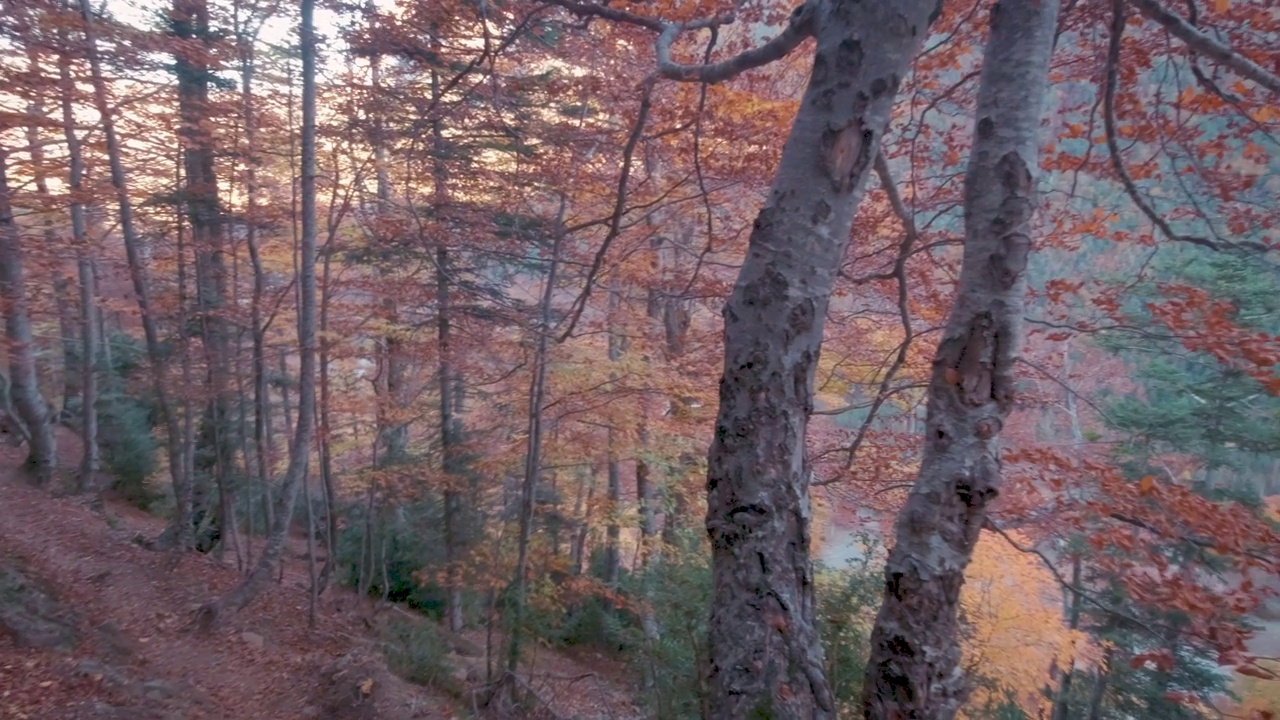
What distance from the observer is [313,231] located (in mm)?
8344

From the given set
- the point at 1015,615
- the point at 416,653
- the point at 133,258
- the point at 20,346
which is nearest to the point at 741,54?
the point at 1015,615

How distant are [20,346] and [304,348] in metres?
3.61

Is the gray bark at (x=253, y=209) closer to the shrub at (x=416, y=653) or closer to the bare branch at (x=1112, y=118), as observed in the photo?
the shrub at (x=416, y=653)

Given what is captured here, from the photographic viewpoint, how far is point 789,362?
91.0 inches

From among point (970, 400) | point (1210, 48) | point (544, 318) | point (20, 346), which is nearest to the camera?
point (970, 400)

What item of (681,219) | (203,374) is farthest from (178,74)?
(681,219)

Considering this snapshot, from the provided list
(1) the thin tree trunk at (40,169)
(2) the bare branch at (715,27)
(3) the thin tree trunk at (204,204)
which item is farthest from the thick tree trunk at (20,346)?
(2) the bare branch at (715,27)

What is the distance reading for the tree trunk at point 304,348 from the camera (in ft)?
26.5

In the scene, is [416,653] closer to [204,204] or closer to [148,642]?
[148,642]

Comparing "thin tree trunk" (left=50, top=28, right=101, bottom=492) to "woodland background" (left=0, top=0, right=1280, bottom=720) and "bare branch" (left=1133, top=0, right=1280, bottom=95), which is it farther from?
"bare branch" (left=1133, top=0, right=1280, bottom=95)

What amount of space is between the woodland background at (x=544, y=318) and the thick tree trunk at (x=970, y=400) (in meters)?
2.78

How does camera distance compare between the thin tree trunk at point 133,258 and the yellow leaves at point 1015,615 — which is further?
the yellow leaves at point 1015,615

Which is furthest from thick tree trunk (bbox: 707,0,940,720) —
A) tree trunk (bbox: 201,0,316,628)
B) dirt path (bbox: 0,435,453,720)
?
tree trunk (bbox: 201,0,316,628)

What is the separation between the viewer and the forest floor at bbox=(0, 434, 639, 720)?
19.6 ft
